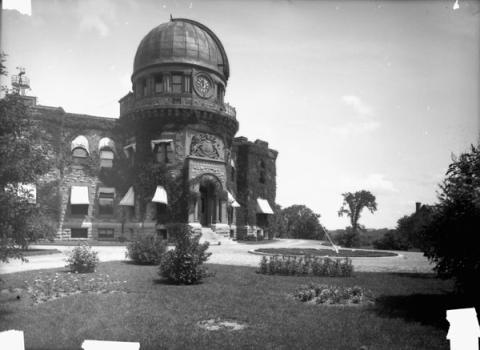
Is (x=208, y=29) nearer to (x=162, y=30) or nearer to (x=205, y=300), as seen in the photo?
(x=162, y=30)

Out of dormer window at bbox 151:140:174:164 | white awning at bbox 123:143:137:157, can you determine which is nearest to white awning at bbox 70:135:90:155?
white awning at bbox 123:143:137:157

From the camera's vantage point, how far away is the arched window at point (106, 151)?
32344mm

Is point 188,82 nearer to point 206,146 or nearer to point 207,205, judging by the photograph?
point 206,146

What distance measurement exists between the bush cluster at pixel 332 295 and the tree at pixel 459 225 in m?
1.87

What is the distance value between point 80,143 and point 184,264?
24113 mm

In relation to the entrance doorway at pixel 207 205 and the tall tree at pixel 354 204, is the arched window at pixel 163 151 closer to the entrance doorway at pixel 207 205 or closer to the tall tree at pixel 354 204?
the entrance doorway at pixel 207 205

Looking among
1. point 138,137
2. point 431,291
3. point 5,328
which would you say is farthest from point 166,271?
point 138,137

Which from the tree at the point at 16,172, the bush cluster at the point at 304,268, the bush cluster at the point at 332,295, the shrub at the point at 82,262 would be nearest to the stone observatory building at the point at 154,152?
the shrub at the point at 82,262

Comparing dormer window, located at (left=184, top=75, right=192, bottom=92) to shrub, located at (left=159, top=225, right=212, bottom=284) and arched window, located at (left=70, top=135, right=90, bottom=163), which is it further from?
shrub, located at (left=159, top=225, right=212, bottom=284)

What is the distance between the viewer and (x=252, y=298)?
29.8 feet

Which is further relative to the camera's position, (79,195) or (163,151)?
(79,195)

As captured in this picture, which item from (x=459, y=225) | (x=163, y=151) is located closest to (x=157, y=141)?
(x=163, y=151)

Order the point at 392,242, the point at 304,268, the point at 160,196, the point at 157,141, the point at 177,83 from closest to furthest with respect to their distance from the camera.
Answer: the point at 304,268 → the point at 392,242 → the point at 160,196 → the point at 157,141 → the point at 177,83

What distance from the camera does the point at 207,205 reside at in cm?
3173
